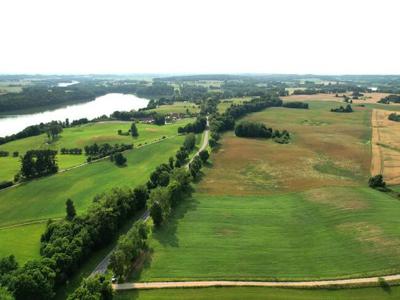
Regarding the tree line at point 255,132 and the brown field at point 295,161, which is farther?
the tree line at point 255,132

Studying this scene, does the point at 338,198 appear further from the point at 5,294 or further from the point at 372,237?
the point at 5,294

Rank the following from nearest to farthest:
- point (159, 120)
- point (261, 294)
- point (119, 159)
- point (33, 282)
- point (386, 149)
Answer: point (33, 282) → point (261, 294) → point (119, 159) → point (386, 149) → point (159, 120)

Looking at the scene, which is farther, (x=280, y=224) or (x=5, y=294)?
(x=280, y=224)

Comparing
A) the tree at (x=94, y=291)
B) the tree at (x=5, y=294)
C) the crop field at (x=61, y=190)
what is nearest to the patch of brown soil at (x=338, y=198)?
the crop field at (x=61, y=190)

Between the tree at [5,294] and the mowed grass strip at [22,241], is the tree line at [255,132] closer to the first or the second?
the mowed grass strip at [22,241]

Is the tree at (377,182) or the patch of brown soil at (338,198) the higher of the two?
the tree at (377,182)

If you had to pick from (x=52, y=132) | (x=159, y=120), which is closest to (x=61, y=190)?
(x=52, y=132)

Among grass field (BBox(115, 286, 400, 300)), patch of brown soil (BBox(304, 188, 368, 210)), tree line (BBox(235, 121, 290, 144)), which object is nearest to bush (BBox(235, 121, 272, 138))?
tree line (BBox(235, 121, 290, 144))
